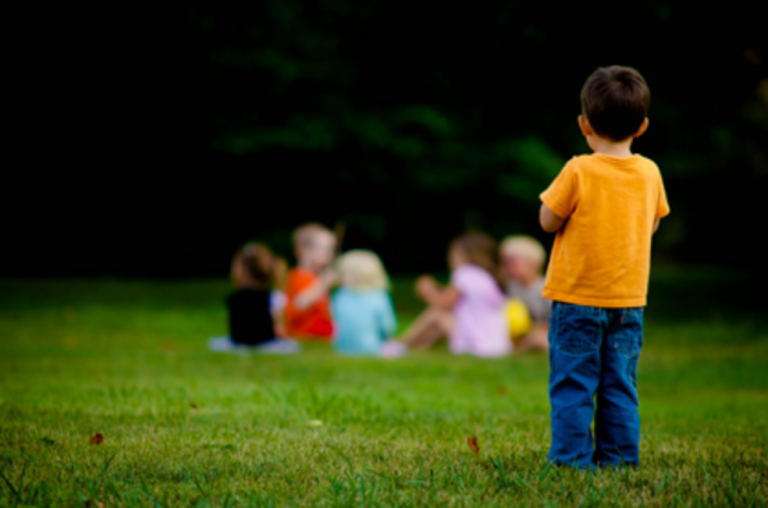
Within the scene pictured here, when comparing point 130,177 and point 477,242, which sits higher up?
point 130,177

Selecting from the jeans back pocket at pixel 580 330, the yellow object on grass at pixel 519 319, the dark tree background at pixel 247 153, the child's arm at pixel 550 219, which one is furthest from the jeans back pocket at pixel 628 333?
the dark tree background at pixel 247 153

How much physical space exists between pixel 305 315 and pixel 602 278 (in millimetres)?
8061

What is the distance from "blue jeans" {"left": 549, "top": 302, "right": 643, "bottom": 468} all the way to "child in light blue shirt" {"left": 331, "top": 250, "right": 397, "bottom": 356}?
6.22 meters

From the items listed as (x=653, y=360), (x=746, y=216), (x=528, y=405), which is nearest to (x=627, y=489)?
(x=528, y=405)

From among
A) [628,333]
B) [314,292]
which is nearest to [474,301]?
[314,292]

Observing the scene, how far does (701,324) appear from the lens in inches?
514

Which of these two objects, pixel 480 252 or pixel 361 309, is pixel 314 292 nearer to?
pixel 361 309

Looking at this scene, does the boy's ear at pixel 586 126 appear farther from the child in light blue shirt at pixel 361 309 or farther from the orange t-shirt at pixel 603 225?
the child in light blue shirt at pixel 361 309

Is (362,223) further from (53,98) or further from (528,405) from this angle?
(528,405)

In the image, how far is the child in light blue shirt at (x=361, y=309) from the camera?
9.68 m

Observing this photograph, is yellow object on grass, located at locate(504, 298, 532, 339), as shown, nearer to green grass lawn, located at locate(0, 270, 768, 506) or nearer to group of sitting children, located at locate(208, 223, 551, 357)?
group of sitting children, located at locate(208, 223, 551, 357)

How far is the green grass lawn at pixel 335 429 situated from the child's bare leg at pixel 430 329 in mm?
425

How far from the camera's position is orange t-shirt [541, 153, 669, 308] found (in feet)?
11.2

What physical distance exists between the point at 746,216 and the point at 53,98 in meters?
18.6
